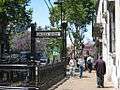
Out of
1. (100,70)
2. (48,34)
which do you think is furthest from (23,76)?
(48,34)

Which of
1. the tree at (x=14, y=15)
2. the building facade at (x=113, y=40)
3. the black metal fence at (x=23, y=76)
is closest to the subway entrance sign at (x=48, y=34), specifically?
the building facade at (x=113, y=40)

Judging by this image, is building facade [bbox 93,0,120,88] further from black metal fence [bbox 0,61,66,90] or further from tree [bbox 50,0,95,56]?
tree [bbox 50,0,95,56]

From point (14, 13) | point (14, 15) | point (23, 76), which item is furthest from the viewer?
point (14, 15)

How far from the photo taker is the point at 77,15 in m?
58.9

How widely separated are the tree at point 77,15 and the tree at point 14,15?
12.8 feet

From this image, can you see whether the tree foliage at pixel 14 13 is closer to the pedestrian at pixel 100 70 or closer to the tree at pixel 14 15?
the tree at pixel 14 15

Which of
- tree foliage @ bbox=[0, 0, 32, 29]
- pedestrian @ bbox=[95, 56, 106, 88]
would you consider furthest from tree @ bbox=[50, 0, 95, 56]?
pedestrian @ bbox=[95, 56, 106, 88]

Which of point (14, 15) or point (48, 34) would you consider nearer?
point (48, 34)

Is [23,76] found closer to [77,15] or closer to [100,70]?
[100,70]

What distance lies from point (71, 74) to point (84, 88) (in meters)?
13.2

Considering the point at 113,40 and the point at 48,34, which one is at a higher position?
the point at 48,34

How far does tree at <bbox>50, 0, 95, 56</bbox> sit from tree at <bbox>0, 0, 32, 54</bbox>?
3906 mm

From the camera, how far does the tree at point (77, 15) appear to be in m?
59.2

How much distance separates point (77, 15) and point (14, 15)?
8884mm
